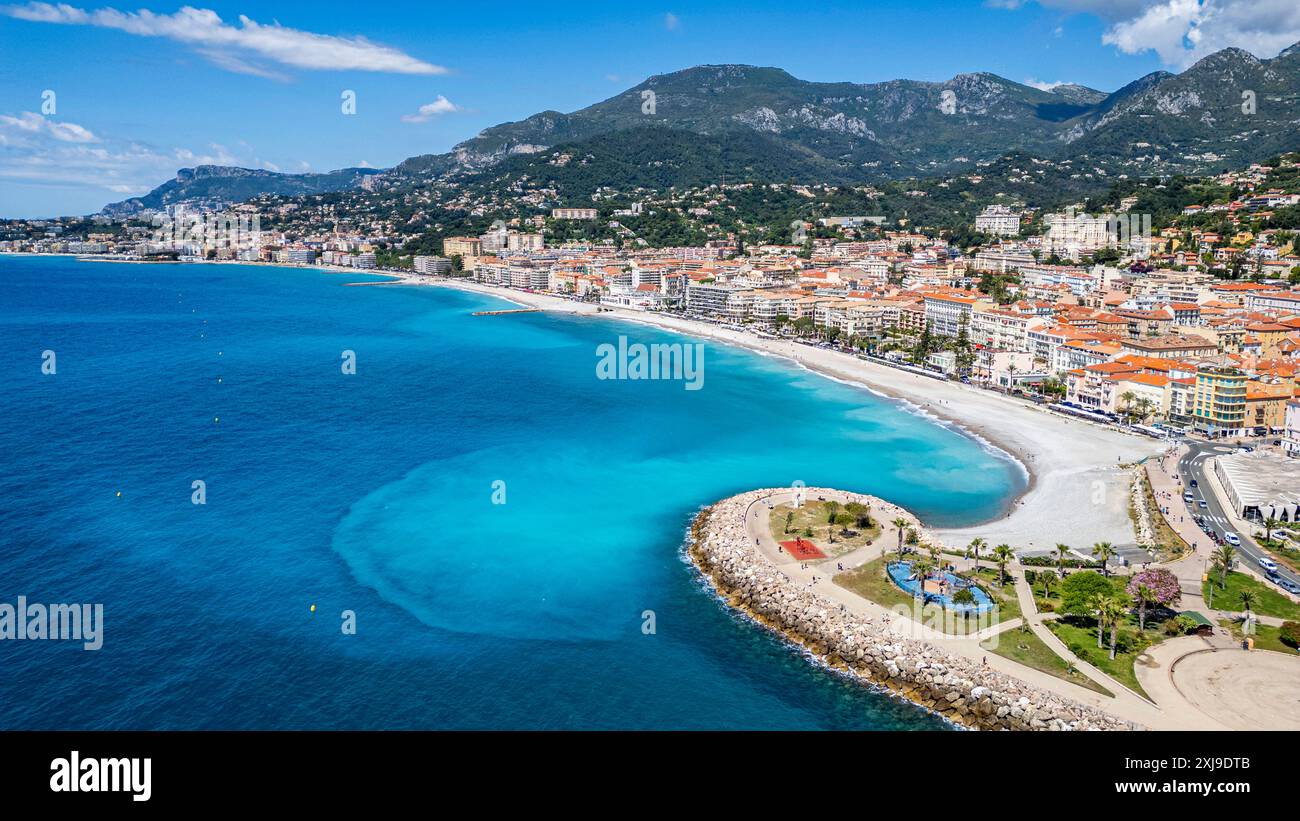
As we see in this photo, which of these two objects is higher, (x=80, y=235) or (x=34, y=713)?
(x=80, y=235)

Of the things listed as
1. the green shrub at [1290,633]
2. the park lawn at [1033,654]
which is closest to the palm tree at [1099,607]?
the park lawn at [1033,654]

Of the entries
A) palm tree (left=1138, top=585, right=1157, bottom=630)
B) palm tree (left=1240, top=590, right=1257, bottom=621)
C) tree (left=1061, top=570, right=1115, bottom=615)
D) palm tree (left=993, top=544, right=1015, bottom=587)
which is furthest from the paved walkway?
palm tree (left=1240, top=590, right=1257, bottom=621)

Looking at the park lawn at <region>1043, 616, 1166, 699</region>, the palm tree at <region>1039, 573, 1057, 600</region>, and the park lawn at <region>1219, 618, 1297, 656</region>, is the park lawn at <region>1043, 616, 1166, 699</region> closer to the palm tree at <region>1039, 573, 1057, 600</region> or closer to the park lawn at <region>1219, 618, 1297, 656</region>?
the palm tree at <region>1039, 573, 1057, 600</region>

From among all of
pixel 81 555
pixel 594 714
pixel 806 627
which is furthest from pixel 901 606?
pixel 81 555

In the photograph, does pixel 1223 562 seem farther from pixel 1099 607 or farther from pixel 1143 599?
pixel 1099 607

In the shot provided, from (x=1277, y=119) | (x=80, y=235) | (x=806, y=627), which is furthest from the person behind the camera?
(x=80, y=235)

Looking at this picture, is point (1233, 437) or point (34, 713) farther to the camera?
point (1233, 437)

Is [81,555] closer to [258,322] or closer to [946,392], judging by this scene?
[946,392]
